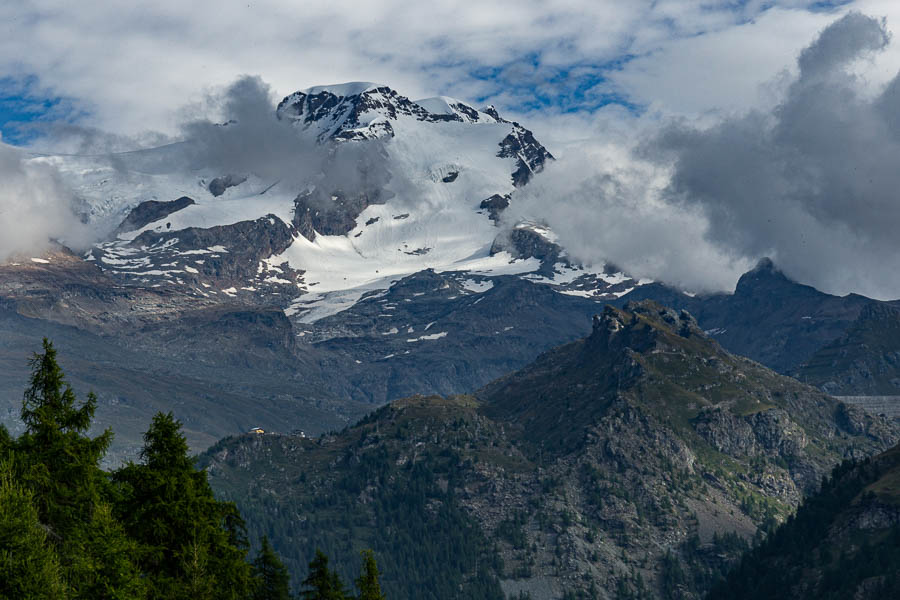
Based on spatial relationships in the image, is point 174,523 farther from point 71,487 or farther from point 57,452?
point 57,452

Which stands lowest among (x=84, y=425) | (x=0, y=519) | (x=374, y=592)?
(x=374, y=592)

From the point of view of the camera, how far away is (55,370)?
7594 cm

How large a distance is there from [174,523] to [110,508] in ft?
20.1

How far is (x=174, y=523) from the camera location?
2945 inches

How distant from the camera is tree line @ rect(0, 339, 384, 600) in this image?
2562 inches

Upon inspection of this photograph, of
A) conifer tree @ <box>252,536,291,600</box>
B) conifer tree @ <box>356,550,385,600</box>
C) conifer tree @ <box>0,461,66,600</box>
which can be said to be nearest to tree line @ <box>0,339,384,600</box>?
conifer tree @ <box>0,461,66,600</box>

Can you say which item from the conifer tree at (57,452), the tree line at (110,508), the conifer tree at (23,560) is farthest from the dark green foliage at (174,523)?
the conifer tree at (23,560)

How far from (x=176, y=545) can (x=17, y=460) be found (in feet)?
36.7

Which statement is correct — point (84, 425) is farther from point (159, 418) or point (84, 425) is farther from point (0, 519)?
point (0, 519)

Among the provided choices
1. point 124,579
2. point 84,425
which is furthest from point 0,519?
point 84,425

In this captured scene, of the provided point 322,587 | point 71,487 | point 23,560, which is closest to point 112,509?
point 71,487

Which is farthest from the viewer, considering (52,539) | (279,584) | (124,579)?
(279,584)

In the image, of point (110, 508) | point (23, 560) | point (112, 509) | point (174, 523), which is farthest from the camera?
point (174, 523)

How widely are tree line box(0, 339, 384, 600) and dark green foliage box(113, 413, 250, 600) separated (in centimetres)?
6
